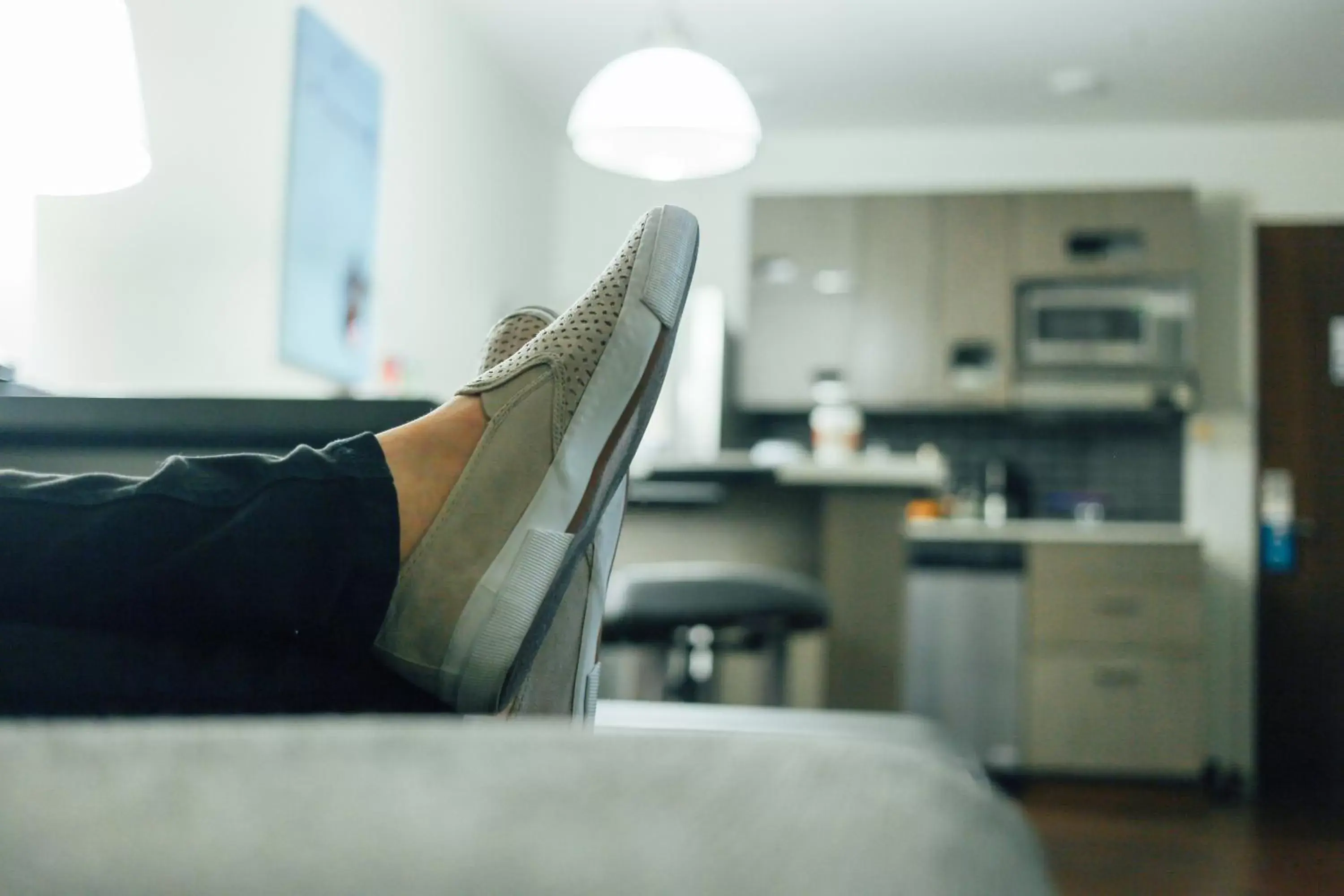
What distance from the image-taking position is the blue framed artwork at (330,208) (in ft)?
10.1

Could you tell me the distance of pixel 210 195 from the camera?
9.02 feet

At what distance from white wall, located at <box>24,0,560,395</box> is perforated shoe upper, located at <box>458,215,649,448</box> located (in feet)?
4.52

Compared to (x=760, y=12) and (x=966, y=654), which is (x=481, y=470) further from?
(x=966, y=654)

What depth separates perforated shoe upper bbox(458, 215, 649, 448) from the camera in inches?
36.1

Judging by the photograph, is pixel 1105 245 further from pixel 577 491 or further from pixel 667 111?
pixel 577 491

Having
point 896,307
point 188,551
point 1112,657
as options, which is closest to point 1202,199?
point 896,307

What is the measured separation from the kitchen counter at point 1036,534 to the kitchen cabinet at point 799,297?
71 centimetres

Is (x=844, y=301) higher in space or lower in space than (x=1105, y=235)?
lower

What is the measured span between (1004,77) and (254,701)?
4325mm

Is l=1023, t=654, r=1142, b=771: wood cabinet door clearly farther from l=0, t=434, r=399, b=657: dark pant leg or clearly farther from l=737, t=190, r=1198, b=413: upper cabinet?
l=0, t=434, r=399, b=657: dark pant leg

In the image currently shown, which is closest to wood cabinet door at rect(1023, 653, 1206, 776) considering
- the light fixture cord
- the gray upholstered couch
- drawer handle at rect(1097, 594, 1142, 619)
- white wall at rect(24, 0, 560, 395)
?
drawer handle at rect(1097, 594, 1142, 619)

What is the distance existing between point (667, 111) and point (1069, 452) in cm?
299

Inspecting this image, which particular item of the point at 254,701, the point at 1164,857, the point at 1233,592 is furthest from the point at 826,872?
the point at 1233,592

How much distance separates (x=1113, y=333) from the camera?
4645 millimetres
